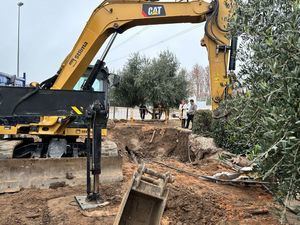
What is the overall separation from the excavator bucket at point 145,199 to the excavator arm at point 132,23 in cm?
417

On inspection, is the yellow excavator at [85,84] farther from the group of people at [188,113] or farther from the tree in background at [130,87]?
the tree in background at [130,87]

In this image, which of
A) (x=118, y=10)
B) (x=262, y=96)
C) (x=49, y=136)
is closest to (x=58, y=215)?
(x=49, y=136)

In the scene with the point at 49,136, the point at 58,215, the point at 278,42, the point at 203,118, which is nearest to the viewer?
the point at 278,42

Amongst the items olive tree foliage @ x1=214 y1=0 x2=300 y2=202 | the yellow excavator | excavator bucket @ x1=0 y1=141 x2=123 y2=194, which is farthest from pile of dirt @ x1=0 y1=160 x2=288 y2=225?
olive tree foliage @ x1=214 y1=0 x2=300 y2=202

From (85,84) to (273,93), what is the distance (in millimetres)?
6693

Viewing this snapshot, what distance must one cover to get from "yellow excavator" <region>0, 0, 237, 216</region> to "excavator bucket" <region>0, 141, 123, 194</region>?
0.46m

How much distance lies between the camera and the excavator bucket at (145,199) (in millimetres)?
4906

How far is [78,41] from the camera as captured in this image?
884 cm

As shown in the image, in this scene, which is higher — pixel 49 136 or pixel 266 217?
pixel 49 136

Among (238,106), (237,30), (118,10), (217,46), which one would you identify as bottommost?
(238,106)

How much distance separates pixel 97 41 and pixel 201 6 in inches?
100

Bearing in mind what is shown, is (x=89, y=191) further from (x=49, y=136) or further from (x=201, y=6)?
(x=201, y=6)

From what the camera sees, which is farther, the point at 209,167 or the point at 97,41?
the point at 209,167

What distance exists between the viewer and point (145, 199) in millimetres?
5086
